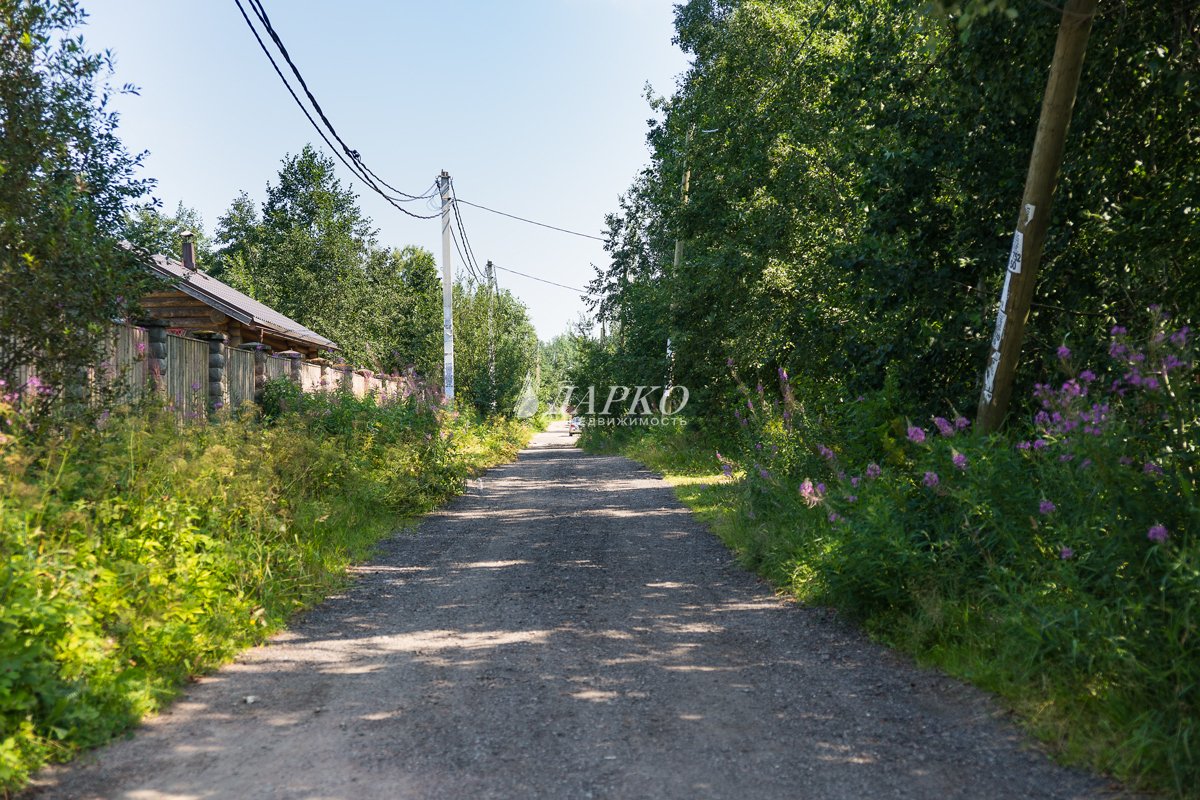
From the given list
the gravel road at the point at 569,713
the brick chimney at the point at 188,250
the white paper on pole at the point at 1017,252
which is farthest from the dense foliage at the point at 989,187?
the brick chimney at the point at 188,250

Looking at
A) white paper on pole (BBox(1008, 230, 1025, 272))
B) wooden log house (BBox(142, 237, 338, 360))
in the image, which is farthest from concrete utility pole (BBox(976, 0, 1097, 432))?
wooden log house (BBox(142, 237, 338, 360))

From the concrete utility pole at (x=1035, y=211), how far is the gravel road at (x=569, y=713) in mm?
2477

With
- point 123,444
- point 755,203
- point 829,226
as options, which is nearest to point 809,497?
point 123,444

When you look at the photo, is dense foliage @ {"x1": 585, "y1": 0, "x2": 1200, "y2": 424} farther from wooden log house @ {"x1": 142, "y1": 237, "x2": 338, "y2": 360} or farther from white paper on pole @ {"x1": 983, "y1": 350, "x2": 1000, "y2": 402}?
wooden log house @ {"x1": 142, "y1": 237, "x2": 338, "y2": 360}

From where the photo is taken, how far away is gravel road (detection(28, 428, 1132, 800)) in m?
3.70

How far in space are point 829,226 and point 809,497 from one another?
31.6ft

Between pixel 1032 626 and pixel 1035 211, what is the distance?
3665mm

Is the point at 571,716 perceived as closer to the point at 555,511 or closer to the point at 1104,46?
the point at 1104,46

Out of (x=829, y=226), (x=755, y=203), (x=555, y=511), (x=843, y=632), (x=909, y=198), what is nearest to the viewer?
(x=843, y=632)

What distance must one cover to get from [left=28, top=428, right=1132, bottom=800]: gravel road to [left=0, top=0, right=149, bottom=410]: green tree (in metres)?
3.01

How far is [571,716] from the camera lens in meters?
4.54

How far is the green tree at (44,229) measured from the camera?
6410 mm

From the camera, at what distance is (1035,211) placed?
6770 mm

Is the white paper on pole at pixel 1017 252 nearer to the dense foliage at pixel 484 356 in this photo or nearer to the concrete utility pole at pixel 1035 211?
the concrete utility pole at pixel 1035 211
